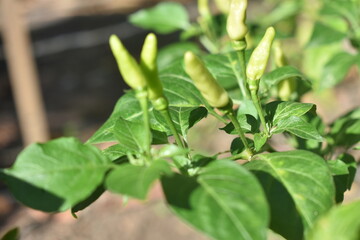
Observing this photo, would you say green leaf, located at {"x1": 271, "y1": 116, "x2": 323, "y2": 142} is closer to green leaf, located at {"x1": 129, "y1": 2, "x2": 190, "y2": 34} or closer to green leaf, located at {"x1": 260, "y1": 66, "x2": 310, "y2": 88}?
green leaf, located at {"x1": 260, "y1": 66, "x2": 310, "y2": 88}

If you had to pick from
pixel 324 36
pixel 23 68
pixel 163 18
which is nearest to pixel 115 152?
pixel 324 36

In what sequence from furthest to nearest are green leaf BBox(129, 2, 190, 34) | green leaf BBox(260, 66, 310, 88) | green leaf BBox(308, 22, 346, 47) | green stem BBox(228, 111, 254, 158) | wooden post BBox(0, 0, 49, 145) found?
wooden post BBox(0, 0, 49, 145) → green leaf BBox(129, 2, 190, 34) → green leaf BBox(308, 22, 346, 47) → green leaf BBox(260, 66, 310, 88) → green stem BBox(228, 111, 254, 158)

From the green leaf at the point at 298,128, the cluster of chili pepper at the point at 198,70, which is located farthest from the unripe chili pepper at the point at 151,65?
the green leaf at the point at 298,128

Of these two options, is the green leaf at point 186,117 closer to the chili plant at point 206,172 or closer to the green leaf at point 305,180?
the chili plant at point 206,172

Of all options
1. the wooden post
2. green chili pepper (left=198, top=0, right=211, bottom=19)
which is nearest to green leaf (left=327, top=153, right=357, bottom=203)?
green chili pepper (left=198, top=0, right=211, bottom=19)

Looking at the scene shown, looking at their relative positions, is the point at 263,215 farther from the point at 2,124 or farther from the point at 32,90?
the point at 2,124

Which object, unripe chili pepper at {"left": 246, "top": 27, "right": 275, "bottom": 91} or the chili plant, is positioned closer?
the chili plant
